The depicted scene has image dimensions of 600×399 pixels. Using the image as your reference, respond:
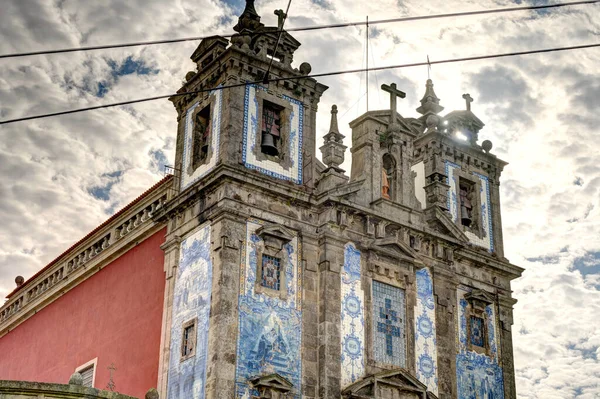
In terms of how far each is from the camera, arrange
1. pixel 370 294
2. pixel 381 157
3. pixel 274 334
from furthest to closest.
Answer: pixel 381 157
pixel 370 294
pixel 274 334

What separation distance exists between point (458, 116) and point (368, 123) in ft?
15.6

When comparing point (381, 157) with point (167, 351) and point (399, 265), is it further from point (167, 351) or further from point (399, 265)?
point (167, 351)

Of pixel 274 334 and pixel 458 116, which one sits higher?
pixel 458 116

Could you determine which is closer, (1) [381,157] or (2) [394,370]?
(2) [394,370]

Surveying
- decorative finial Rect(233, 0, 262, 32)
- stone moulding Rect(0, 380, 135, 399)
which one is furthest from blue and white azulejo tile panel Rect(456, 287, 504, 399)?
stone moulding Rect(0, 380, 135, 399)

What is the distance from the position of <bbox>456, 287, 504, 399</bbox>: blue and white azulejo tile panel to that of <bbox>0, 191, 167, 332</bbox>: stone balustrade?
9.26 metres

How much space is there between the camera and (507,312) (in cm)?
2833

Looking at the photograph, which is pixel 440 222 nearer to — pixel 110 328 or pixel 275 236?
pixel 275 236

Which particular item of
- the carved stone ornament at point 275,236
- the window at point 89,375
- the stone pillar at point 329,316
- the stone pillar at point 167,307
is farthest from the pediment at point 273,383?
the window at point 89,375

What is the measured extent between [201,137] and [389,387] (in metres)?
8.48

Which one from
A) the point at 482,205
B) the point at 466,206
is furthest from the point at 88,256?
the point at 482,205

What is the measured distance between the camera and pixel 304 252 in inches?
953

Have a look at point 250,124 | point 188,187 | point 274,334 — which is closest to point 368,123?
point 250,124

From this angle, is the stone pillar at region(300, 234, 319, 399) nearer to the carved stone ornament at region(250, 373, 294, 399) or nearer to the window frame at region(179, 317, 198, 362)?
the carved stone ornament at region(250, 373, 294, 399)
